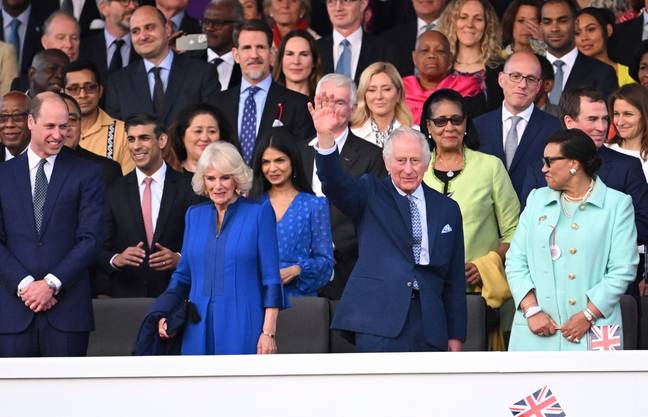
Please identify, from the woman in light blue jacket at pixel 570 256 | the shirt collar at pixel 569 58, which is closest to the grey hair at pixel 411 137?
the woman in light blue jacket at pixel 570 256

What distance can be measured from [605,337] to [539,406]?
0.92m

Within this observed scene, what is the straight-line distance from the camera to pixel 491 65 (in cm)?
1115

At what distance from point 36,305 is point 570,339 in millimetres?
2646

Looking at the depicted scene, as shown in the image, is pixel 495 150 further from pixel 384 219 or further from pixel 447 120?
pixel 384 219

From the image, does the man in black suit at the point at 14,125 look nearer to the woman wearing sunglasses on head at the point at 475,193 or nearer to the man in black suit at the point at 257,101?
the man in black suit at the point at 257,101

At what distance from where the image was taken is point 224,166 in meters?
8.05

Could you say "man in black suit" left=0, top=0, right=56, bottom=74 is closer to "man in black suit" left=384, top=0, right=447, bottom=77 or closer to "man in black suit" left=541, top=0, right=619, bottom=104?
"man in black suit" left=384, top=0, right=447, bottom=77

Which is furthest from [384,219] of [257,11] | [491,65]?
[257,11]

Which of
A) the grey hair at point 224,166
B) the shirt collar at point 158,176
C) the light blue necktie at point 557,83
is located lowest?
the shirt collar at point 158,176

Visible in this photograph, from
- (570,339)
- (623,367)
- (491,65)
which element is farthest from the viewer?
(491,65)

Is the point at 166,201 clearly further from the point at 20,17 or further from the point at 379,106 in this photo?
the point at 20,17

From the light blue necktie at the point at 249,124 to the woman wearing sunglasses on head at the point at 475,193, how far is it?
1514 mm

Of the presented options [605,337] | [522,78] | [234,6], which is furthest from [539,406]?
[234,6]

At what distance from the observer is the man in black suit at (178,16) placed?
1266 centimetres
